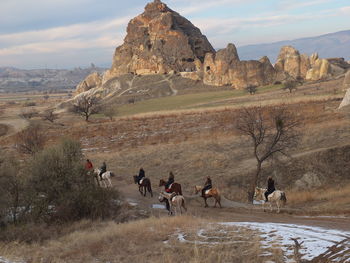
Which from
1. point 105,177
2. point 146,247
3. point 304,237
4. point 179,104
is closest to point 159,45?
point 179,104

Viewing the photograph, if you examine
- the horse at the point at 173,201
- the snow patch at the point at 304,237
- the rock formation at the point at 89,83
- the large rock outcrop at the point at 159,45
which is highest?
the large rock outcrop at the point at 159,45

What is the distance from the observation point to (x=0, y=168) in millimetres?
17828

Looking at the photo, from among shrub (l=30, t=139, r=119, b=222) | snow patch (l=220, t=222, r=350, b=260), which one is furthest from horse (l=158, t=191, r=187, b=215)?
snow patch (l=220, t=222, r=350, b=260)

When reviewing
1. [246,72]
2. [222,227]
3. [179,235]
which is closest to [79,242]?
[179,235]

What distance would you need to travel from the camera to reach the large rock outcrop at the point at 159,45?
13900 cm

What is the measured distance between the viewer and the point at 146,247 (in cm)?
1246

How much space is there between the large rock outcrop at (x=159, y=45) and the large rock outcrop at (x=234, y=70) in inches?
635

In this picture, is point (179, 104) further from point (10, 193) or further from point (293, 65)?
point (10, 193)

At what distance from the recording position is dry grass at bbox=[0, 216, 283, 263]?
11117mm

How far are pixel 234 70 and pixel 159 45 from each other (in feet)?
119

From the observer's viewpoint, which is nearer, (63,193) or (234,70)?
(63,193)

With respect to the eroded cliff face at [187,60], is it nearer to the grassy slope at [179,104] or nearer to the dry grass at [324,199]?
the grassy slope at [179,104]

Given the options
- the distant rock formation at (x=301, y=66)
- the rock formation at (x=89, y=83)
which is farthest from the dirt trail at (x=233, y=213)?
the rock formation at (x=89, y=83)

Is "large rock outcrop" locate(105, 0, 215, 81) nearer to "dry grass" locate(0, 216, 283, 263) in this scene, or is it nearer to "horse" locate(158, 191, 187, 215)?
"horse" locate(158, 191, 187, 215)
